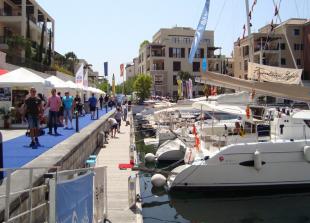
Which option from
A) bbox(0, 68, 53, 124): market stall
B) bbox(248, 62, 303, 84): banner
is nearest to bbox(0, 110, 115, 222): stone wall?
bbox(0, 68, 53, 124): market stall

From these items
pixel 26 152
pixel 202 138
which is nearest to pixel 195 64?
pixel 202 138

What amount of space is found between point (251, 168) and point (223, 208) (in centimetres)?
175

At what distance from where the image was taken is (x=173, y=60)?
10150 cm

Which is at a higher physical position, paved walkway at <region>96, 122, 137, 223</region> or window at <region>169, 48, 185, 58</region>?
window at <region>169, 48, 185, 58</region>

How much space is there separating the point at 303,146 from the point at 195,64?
289 feet

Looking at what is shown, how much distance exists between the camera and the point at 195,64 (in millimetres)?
102188

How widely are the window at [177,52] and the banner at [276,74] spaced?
272 feet

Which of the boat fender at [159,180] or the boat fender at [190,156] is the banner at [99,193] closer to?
the boat fender at [159,180]

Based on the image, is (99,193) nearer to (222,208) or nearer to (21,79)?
(222,208)

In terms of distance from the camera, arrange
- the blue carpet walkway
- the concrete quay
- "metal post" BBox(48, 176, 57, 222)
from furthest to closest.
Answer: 1. the blue carpet walkway
2. the concrete quay
3. "metal post" BBox(48, 176, 57, 222)

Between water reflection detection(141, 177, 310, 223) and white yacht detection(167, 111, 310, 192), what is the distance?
1.43 feet

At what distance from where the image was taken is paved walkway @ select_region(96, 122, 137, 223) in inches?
408

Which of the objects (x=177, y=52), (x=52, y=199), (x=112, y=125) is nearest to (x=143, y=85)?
(x=177, y=52)

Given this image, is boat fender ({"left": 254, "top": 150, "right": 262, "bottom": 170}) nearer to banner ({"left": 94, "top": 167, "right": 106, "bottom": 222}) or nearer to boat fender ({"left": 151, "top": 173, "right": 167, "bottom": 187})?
boat fender ({"left": 151, "top": 173, "right": 167, "bottom": 187})
